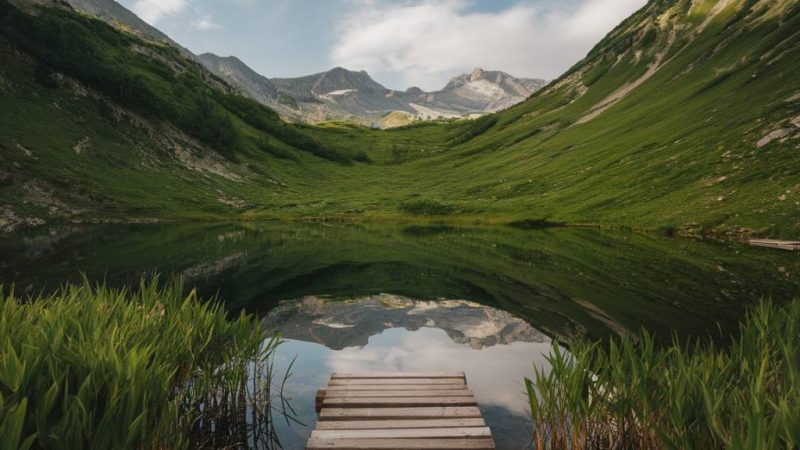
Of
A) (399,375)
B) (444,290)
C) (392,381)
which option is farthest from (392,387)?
(444,290)

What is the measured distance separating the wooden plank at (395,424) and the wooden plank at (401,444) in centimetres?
69

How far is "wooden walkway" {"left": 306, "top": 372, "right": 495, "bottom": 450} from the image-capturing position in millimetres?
10789

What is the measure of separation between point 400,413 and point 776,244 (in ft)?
193

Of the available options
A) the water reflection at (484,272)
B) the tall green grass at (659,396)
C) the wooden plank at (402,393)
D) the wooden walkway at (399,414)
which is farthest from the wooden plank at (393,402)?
the water reflection at (484,272)

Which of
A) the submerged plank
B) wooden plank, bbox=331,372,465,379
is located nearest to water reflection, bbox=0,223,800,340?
wooden plank, bbox=331,372,465,379

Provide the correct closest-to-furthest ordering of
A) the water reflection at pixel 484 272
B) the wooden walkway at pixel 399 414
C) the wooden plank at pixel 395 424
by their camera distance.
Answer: the wooden walkway at pixel 399 414 < the wooden plank at pixel 395 424 < the water reflection at pixel 484 272

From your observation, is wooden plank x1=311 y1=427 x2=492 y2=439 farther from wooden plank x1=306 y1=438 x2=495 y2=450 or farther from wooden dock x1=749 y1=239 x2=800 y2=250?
wooden dock x1=749 y1=239 x2=800 y2=250

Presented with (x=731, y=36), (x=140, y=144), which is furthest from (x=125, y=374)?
(x=731, y=36)

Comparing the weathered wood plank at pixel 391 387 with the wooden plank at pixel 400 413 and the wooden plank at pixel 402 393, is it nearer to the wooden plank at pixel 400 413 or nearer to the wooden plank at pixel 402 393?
the wooden plank at pixel 402 393

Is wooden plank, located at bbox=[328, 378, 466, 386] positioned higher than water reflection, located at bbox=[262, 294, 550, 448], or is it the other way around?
wooden plank, located at bbox=[328, 378, 466, 386]

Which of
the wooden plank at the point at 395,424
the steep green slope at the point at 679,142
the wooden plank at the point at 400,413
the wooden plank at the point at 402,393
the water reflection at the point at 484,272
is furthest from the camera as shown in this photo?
the steep green slope at the point at 679,142

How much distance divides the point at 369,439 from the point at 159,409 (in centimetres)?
436

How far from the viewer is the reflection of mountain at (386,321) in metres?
23.1

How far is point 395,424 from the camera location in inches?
460
